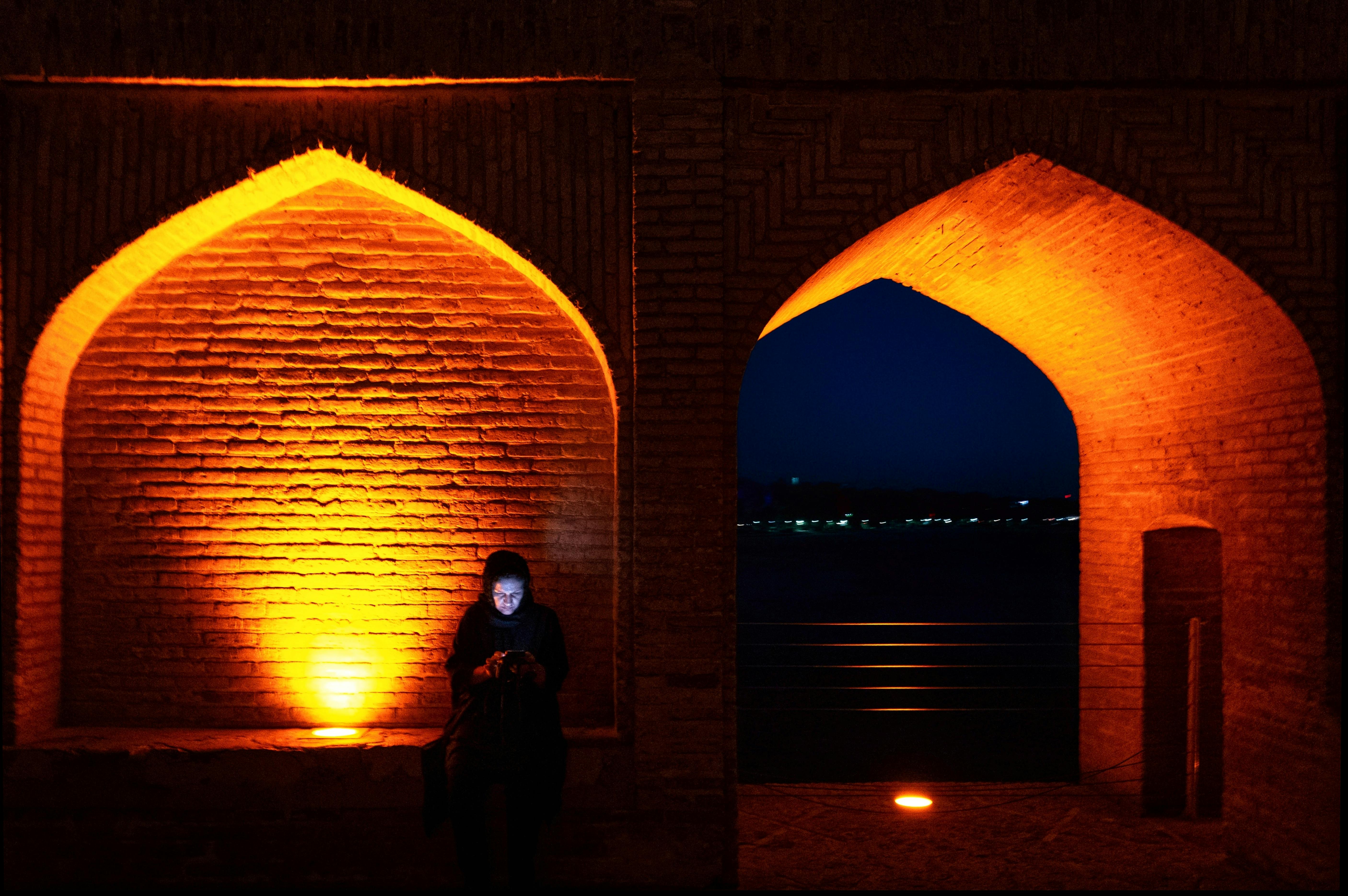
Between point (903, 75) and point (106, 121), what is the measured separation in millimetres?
3733

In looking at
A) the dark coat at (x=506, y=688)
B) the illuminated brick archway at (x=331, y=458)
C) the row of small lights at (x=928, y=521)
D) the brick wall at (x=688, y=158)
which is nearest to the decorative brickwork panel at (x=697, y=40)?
the brick wall at (x=688, y=158)

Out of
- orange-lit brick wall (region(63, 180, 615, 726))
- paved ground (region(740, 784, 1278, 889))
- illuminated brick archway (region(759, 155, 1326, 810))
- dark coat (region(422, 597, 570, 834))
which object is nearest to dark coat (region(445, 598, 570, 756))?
dark coat (region(422, 597, 570, 834))

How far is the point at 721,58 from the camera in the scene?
187 inches

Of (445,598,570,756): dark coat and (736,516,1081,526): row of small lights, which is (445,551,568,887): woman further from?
(736,516,1081,526): row of small lights

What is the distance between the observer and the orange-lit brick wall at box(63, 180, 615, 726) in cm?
514

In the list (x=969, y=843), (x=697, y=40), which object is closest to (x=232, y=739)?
(x=969, y=843)

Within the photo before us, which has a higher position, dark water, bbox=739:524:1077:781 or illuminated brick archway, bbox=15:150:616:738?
illuminated brick archway, bbox=15:150:616:738

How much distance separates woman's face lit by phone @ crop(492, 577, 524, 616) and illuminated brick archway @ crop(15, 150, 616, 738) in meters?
0.84

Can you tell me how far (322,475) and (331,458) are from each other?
0.31 ft

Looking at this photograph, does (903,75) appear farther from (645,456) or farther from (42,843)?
(42,843)

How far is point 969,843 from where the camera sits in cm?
555

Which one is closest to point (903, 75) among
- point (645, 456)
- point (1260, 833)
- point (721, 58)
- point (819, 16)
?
point (819, 16)

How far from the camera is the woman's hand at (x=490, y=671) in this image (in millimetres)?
4203

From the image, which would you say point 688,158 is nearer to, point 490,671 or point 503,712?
point 490,671
